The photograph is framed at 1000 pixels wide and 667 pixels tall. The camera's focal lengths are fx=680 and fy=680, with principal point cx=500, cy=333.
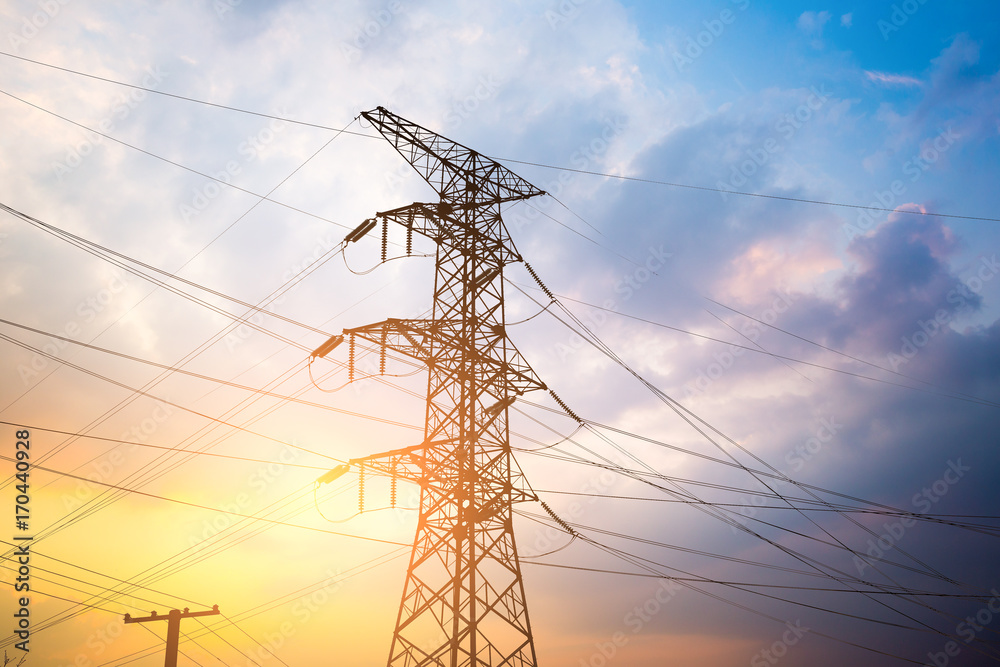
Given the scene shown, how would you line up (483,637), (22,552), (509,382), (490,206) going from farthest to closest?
(490,206)
(509,382)
(22,552)
(483,637)

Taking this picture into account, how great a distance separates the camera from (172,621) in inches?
1046

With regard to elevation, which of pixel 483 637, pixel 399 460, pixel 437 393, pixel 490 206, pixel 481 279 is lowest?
pixel 483 637

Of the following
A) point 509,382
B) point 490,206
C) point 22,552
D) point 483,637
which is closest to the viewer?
point 483,637

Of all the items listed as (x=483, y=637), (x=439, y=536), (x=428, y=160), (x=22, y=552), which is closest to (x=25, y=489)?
(x=22, y=552)

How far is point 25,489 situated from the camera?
21703 millimetres

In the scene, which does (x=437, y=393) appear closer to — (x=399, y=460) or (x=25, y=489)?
(x=399, y=460)

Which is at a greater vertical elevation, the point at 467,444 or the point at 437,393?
the point at 437,393

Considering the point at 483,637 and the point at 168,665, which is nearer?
the point at 483,637

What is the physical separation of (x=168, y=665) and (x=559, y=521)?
1540 centimetres

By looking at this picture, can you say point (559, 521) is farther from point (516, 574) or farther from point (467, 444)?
point (467, 444)

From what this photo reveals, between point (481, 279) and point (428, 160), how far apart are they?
187 inches

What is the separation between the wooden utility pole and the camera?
25328mm

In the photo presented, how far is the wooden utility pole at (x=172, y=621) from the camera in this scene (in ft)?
83.1

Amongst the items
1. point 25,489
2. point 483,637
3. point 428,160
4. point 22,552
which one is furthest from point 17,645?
point 428,160
